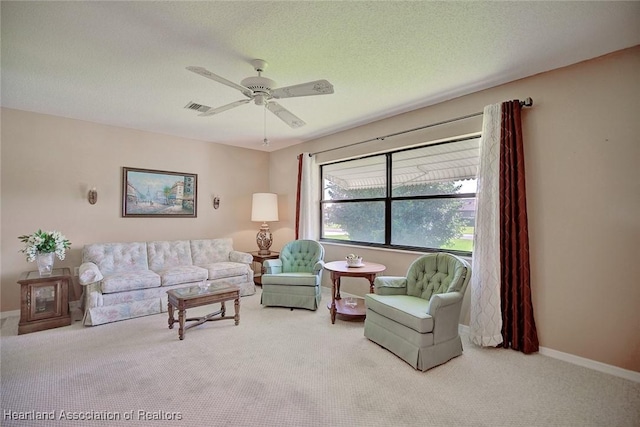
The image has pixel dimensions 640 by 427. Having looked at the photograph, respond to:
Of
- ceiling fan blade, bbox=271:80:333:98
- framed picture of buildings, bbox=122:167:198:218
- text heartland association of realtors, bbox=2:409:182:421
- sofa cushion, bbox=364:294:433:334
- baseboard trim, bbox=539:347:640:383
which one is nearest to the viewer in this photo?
text heartland association of realtors, bbox=2:409:182:421

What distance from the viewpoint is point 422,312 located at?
266 cm

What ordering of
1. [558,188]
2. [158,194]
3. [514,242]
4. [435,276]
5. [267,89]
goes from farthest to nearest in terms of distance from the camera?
[158,194]
[435,276]
[514,242]
[558,188]
[267,89]

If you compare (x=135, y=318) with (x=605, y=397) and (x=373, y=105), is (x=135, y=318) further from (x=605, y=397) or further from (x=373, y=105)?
(x=605, y=397)

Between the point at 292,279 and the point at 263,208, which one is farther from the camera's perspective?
the point at 263,208

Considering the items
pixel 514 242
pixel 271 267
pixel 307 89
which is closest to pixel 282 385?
pixel 271 267

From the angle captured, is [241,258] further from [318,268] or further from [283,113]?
[283,113]

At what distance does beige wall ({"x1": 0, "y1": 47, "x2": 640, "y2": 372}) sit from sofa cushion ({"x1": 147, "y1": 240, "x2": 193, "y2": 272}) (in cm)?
77

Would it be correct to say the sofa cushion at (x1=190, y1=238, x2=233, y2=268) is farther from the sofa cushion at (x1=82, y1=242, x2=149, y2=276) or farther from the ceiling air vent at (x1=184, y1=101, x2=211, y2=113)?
the ceiling air vent at (x1=184, y1=101, x2=211, y2=113)

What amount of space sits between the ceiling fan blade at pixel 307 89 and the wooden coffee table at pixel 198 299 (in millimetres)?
2249

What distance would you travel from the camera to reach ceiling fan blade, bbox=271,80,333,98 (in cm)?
223

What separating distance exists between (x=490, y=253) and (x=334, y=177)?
2.87 m

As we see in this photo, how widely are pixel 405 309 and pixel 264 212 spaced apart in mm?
3409

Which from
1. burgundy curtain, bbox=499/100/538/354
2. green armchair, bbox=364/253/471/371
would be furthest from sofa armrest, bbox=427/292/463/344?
burgundy curtain, bbox=499/100/538/354

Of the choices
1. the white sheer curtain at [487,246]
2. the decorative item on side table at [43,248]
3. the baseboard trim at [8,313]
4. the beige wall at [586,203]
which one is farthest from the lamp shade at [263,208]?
the beige wall at [586,203]
